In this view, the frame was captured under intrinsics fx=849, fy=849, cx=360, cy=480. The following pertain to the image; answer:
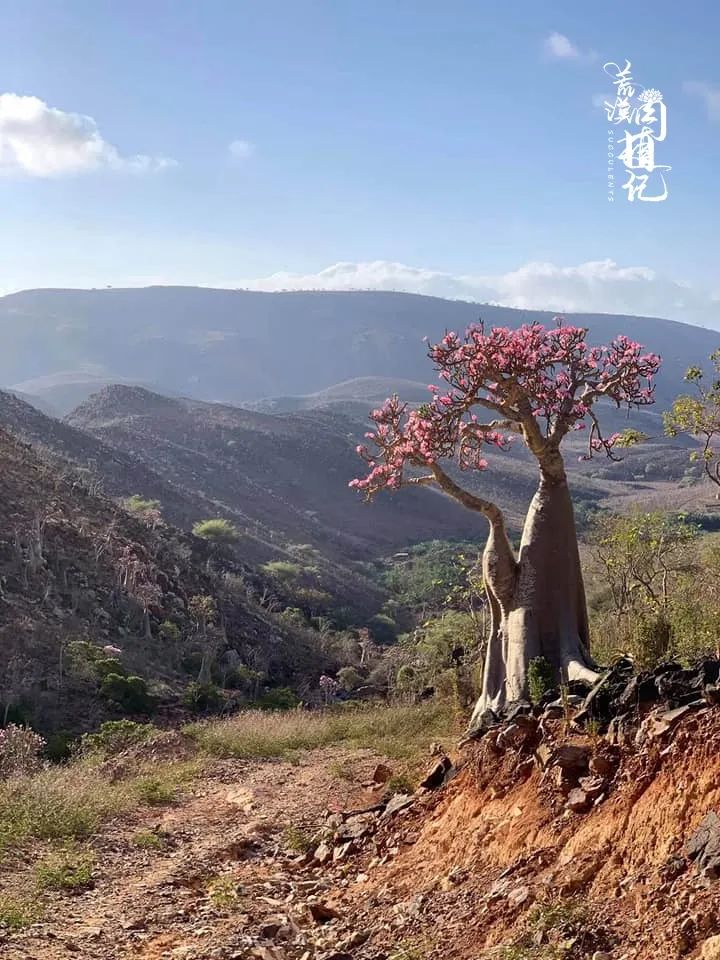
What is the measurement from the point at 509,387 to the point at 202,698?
9851 mm

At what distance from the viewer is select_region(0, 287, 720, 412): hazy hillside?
145125 millimetres

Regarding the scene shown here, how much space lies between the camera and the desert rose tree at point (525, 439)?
21.9 feet

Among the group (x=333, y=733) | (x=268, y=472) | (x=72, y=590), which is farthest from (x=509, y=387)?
(x=268, y=472)

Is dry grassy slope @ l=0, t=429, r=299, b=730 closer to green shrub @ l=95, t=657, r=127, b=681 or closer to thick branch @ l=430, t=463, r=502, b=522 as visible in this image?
green shrub @ l=95, t=657, r=127, b=681

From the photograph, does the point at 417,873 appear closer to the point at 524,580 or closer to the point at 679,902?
the point at 679,902

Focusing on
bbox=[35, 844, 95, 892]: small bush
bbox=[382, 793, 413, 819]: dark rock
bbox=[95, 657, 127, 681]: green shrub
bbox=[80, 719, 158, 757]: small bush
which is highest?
bbox=[382, 793, 413, 819]: dark rock

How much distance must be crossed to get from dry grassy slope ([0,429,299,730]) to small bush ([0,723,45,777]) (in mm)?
3236

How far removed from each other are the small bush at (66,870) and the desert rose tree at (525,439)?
2.89 metres

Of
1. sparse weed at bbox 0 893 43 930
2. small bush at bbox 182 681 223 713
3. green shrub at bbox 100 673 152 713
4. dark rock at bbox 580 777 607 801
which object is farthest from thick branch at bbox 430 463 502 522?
small bush at bbox 182 681 223 713

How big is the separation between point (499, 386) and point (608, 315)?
176170 mm

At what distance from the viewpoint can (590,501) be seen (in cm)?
5031

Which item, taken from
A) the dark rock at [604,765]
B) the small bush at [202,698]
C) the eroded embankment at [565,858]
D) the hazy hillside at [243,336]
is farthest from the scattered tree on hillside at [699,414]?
the hazy hillside at [243,336]

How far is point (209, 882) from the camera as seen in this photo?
568 centimetres

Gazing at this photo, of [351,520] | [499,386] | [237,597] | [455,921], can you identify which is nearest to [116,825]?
[455,921]
